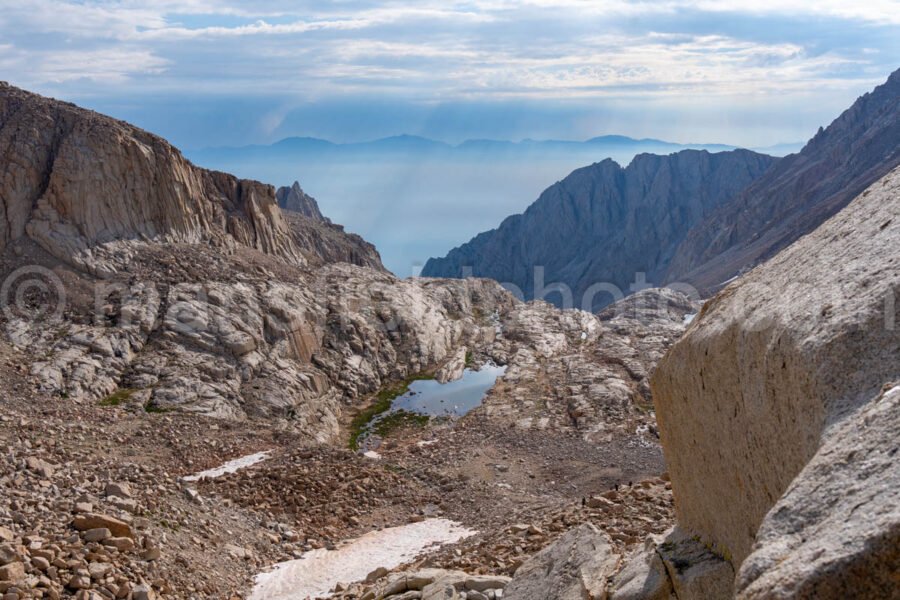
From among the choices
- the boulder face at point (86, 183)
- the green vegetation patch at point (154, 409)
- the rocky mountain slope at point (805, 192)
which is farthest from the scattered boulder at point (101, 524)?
the rocky mountain slope at point (805, 192)

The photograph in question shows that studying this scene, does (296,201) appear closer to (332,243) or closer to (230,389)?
(332,243)

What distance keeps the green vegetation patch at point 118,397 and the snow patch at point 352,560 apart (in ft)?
66.1

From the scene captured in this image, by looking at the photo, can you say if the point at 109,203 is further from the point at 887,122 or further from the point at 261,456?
the point at 887,122

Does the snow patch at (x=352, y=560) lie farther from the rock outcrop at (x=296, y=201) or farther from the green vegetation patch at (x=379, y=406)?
the rock outcrop at (x=296, y=201)

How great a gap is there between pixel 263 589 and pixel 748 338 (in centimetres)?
1522

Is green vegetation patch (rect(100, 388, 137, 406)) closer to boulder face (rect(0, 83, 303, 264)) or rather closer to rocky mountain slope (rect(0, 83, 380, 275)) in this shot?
rocky mountain slope (rect(0, 83, 380, 275))

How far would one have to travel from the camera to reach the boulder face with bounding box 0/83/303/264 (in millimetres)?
50062

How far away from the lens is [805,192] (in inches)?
6772

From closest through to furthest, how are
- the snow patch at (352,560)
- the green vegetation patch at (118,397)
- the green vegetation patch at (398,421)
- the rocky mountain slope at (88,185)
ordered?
the snow patch at (352,560) → the green vegetation patch at (118,397) → the green vegetation patch at (398,421) → the rocky mountain slope at (88,185)

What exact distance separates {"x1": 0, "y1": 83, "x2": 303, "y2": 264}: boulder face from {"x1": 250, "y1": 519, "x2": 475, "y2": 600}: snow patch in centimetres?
3374

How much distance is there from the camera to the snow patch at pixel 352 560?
19.6 metres

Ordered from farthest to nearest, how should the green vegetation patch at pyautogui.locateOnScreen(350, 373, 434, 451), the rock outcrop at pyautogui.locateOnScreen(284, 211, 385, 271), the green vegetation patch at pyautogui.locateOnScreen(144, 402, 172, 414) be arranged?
the rock outcrop at pyautogui.locateOnScreen(284, 211, 385, 271) → the green vegetation patch at pyautogui.locateOnScreen(350, 373, 434, 451) → the green vegetation patch at pyautogui.locateOnScreen(144, 402, 172, 414)

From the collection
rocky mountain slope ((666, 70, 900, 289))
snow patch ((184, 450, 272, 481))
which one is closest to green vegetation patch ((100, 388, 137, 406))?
snow patch ((184, 450, 272, 481))

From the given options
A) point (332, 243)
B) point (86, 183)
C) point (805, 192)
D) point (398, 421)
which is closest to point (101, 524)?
point (398, 421)
